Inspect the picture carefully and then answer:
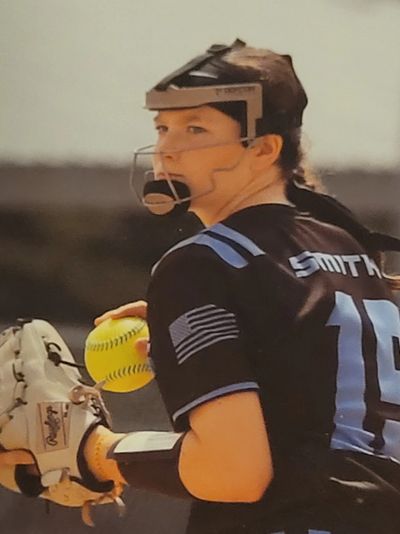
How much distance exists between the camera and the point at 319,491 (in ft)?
2.71

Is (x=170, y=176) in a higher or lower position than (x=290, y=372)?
higher

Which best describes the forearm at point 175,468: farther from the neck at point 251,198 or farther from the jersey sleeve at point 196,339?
the neck at point 251,198

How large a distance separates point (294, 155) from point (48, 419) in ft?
1.06

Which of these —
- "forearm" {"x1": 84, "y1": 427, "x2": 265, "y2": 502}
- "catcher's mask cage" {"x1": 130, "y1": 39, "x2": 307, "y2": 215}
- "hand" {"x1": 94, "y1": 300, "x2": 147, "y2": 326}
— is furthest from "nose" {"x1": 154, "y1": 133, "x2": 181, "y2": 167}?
"forearm" {"x1": 84, "y1": 427, "x2": 265, "y2": 502}

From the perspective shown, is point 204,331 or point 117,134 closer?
point 204,331

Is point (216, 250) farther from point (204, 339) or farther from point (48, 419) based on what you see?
point (48, 419)

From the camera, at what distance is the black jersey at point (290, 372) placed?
0.83 meters

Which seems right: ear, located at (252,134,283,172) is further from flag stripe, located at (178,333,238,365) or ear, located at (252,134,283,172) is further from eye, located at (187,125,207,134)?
flag stripe, located at (178,333,238,365)

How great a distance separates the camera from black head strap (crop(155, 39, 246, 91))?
91 cm

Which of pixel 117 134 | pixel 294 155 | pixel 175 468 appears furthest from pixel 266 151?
pixel 175 468

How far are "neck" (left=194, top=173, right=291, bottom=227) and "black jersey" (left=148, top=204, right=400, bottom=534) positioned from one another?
0.03 meters

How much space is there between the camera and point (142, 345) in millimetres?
909

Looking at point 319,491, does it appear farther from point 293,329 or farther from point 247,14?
point 247,14

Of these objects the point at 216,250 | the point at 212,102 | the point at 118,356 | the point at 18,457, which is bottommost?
the point at 18,457
